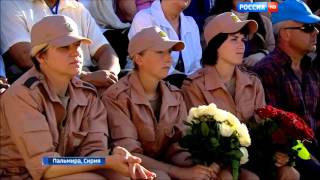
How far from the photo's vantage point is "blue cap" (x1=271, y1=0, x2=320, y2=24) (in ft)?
20.0

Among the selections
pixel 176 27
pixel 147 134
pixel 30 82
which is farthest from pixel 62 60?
pixel 176 27

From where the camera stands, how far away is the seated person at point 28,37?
540 cm

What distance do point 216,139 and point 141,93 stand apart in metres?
0.71

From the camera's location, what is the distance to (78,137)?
4.57 metres

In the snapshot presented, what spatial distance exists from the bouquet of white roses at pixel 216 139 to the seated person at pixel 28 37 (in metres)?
0.88

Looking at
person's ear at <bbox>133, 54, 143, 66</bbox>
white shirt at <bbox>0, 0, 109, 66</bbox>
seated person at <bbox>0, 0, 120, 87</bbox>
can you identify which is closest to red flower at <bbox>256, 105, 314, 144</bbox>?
person's ear at <bbox>133, 54, 143, 66</bbox>

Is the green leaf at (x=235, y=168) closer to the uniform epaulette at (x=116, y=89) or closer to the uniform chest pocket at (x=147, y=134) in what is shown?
the uniform chest pocket at (x=147, y=134)

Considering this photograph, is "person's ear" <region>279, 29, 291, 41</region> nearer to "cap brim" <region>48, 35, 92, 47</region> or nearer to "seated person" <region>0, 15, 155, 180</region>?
"seated person" <region>0, 15, 155, 180</region>

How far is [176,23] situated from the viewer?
6316 mm

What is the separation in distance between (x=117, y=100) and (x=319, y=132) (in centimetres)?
189

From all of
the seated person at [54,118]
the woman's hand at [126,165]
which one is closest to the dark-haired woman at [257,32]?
the seated person at [54,118]

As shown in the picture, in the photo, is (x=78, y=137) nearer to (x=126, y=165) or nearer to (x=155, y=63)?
(x=126, y=165)

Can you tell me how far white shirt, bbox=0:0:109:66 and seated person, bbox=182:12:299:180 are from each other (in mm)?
851

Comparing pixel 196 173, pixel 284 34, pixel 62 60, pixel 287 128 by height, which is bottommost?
pixel 196 173
